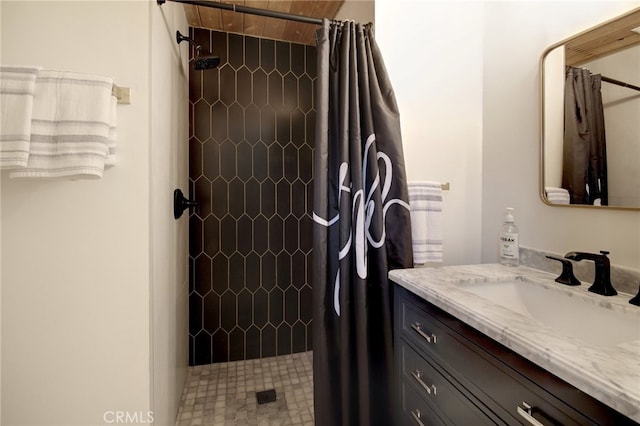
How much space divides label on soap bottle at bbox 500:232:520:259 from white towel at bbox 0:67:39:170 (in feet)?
5.98

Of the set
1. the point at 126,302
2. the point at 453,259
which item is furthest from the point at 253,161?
the point at 453,259

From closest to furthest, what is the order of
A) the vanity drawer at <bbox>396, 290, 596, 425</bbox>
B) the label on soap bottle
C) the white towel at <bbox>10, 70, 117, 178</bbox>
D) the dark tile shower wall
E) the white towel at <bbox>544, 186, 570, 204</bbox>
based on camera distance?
the vanity drawer at <bbox>396, 290, 596, 425</bbox>, the white towel at <bbox>10, 70, 117, 178</bbox>, the white towel at <bbox>544, 186, 570, 204</bbox>, the label on soap bottle, the dark tile shower wall

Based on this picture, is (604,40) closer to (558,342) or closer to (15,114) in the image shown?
(558,342)

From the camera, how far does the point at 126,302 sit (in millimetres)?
1121

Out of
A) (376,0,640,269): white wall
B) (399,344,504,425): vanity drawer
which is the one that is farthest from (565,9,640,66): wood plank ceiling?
(399,344,504,425): vanity drawer

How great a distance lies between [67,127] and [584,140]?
182cm

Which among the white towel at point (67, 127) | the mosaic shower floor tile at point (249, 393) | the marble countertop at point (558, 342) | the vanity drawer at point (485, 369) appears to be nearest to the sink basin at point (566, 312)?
the marble countertop at point (558, 342)

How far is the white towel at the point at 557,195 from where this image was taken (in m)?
1.19

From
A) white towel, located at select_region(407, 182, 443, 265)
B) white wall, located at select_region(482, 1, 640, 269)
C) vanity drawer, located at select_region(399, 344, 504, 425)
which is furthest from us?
white towel, located at select_region(407, 182, 443, 265)

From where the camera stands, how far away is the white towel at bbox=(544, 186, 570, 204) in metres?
1.19

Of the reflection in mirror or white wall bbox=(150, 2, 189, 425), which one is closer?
the reflection in mirror

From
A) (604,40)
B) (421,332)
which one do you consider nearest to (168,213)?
(421,332)

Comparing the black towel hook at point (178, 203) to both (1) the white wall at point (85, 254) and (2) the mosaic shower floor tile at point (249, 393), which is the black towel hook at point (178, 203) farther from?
(2) the mosaic shower floor tile at point (249, 393)

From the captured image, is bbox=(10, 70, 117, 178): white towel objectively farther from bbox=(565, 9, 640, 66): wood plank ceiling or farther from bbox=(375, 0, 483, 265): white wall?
bbox=(565, 9, 640, 66): wood plank ceiling
